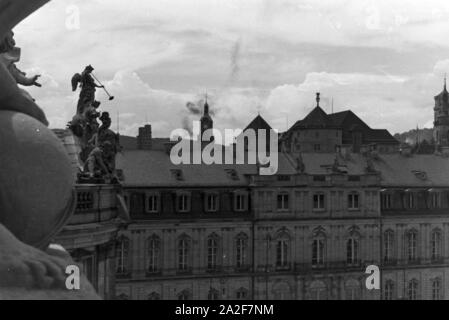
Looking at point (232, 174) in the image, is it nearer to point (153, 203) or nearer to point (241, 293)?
point (153, 203)

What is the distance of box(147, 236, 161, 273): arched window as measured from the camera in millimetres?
41875

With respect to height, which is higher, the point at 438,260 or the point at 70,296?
the point at 70,296

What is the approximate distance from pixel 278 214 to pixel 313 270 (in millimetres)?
3604

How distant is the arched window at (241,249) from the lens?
43.7 metres

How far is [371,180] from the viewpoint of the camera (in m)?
46.8

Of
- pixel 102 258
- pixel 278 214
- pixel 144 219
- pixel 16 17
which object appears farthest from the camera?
pixel 278 214

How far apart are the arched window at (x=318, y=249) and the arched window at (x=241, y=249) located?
3.98 m

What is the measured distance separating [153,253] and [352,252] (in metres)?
11.6

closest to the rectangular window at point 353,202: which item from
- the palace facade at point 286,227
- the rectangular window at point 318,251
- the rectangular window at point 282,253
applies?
the palace facade at point 286,227

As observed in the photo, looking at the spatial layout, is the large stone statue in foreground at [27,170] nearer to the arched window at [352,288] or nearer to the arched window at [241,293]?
the arched window at [241,293]

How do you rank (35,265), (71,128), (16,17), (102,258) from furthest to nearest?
(71,128), (102,258), (16,17), (35,265)

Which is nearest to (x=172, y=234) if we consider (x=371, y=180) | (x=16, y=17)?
(x=371, y=180)

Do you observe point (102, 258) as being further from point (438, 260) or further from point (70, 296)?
point (438, 260)

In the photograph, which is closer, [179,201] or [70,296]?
[70,296]
